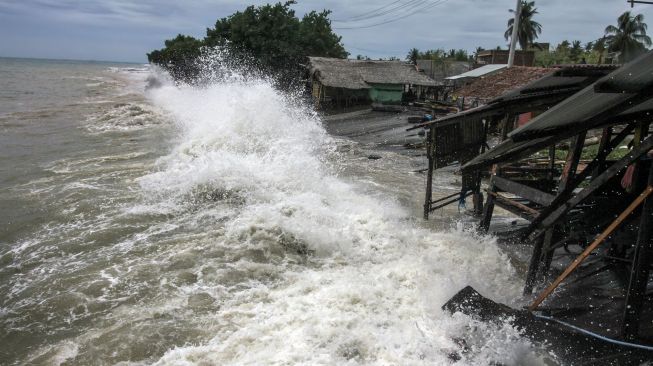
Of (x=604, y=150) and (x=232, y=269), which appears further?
(x=232, y=269)

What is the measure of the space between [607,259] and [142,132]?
23.0 m

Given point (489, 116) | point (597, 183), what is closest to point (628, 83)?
point (597, 183)

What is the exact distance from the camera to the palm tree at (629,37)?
40219mm

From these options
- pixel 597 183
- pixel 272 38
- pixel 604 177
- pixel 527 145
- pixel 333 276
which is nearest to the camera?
pixel 604 177

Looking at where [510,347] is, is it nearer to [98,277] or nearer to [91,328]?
[91,328]

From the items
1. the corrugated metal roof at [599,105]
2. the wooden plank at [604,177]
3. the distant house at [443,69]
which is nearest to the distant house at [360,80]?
the distant house at [443,69]

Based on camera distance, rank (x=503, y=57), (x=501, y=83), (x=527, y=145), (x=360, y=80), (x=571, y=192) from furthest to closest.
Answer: (x=503, y=57), (x=360, y=80), (x=501, y=83), (x=571, y=192), (x=527, y=145)

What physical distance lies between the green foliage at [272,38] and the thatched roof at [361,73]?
3484mm

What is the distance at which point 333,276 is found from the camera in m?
6.99

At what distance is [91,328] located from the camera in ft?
18.6

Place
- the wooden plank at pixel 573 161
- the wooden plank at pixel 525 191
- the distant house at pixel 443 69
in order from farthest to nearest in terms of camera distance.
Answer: the distant house at pixel 443 69 → the wooden plank at pixel 525 191 → the wooden plank at pixel 573 161

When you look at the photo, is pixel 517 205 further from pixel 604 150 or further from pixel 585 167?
pixel 604 150

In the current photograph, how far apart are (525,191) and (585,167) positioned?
87 cm

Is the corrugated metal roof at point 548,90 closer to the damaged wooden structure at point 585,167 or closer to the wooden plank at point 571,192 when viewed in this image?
the damaged wooden structure at point 585,167
